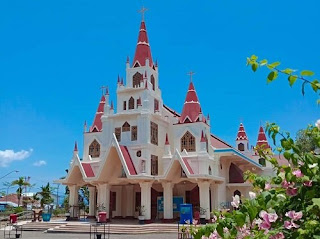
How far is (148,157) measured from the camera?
23828 mm

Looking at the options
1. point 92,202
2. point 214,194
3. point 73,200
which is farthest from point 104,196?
point 214,194

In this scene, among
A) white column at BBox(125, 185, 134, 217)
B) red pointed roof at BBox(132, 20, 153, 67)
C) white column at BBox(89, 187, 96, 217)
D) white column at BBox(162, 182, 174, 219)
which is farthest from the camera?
white column at BBox(89, 187, 96, 217)

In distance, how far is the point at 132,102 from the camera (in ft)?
84.7

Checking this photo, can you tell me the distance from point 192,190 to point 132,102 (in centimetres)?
719

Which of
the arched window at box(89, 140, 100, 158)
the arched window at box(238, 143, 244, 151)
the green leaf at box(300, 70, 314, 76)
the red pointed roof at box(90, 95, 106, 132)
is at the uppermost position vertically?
the red pointed roof at box(90, 95, 106, 132)

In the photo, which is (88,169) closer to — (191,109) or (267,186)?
(191,109)

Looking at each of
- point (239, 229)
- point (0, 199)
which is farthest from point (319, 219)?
point (0, 199)

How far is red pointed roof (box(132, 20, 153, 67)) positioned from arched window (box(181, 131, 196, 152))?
5631 millimetres

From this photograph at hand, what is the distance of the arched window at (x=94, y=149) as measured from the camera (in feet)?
91.5

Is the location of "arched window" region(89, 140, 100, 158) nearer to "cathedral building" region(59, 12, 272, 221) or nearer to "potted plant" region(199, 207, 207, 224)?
"cathedral building" region(59, 12, 272, 221)

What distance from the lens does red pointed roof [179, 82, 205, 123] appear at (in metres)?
25.5

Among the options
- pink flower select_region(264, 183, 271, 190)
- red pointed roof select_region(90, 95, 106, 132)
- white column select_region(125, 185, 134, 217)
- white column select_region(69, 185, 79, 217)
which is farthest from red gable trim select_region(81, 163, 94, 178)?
pink flower select_region(264, 183, 271, 190)

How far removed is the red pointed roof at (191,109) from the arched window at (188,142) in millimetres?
956

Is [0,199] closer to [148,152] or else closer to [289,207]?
[148,152]
